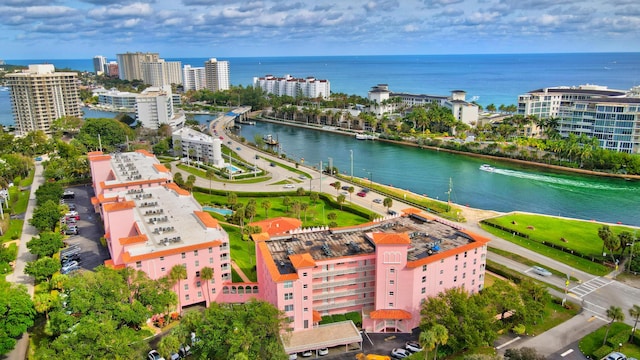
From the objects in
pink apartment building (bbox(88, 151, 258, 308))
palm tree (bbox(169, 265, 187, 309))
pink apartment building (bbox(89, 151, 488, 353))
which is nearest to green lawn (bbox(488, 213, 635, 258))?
pink apartment building (bbox(89, 151, 488, 353))

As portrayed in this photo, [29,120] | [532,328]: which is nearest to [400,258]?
[532,328]

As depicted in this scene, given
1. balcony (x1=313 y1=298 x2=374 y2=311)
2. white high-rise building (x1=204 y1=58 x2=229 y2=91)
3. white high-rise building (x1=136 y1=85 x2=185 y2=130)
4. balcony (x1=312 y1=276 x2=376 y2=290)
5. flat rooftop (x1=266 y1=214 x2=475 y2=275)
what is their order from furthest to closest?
1. white high-rise building (x1=204 y1=58 x2=229 y2=91)
2. white high-rise building (x1=136 y1=85 x2=185 y2=130)
3. flat rooftop (x1=266 y1=214 x2=475 y2=275)
4. balcony (x1=313 y1=298 x2=374 y2=311)
5. balcony (x1=312 y1=276 x2=376 y2=290)

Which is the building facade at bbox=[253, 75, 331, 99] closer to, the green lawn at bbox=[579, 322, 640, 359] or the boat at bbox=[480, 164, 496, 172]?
the boat at bbox=[480, 164, 496, 172]

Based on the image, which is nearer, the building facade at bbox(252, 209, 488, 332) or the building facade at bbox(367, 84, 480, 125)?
the building facade at bbox(252, 209, 488, 332)

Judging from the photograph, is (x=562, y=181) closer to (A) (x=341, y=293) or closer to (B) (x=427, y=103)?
(A) (x=341, y=293)

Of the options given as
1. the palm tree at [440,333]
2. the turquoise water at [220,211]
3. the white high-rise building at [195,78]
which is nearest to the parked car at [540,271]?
the palm tree at [440,333]

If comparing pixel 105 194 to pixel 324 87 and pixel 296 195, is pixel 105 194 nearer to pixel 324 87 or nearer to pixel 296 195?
pixel 296 195

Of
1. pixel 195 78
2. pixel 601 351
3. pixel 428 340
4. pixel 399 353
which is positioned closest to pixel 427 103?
pixel 601 351
